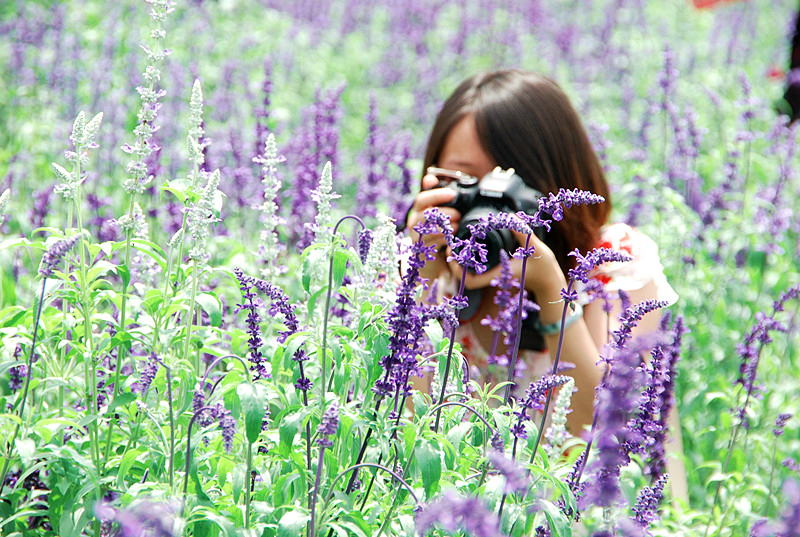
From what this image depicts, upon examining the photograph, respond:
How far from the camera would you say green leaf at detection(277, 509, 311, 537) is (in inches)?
55.9

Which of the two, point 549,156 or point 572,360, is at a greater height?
point 549,156

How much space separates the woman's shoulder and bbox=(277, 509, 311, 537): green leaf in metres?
1.80

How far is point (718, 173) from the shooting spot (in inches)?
207

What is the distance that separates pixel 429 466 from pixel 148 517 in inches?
18.2

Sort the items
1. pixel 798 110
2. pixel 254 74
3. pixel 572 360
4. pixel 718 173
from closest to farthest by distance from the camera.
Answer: pixel 572 360 → pixel 718 173 → pixel 254 74 → pixel 798 110

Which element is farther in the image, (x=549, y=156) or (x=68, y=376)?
(x=549, y=156)

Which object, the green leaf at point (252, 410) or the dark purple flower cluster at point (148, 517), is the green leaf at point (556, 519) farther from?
the dark purple flower cluster at point (148, 517)

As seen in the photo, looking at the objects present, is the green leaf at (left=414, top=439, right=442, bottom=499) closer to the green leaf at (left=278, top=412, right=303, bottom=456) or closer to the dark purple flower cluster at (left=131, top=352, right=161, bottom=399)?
the green leaf at (left=278, top=412, right=303, bottom=456)

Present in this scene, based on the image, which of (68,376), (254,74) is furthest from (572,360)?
(254,74)

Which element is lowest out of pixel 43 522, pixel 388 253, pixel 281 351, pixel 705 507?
pixel 705 507

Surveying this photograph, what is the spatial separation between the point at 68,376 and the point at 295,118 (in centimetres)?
372

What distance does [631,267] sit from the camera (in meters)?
3.19

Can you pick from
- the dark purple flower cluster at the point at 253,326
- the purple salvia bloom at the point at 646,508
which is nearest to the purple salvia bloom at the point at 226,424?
the dark purple flower cluster at the point at 253,326

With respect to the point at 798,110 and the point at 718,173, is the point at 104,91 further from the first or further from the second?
the point at 798,110
